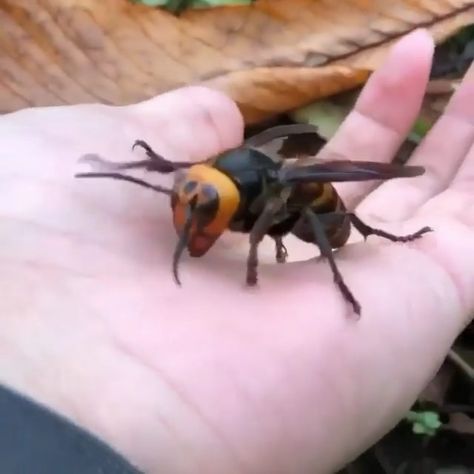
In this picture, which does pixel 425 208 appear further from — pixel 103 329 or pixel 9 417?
pixel 9 417

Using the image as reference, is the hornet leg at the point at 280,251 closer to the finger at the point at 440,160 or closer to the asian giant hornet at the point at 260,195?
the asian giant hornet at the point at 260,195

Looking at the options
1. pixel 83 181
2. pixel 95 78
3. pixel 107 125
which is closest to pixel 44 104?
pixel 95 78

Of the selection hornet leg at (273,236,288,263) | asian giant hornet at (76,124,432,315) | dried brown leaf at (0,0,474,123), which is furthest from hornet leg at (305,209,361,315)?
dried brown leaf at (0,0,474,123)

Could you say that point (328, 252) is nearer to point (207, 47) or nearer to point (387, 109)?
point (387, 109)

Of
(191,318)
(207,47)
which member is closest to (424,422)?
(191,318)

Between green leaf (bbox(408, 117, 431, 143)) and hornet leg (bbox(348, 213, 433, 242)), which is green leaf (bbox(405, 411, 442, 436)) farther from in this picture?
green leaf (bbox(408, 117, 431, 143))
